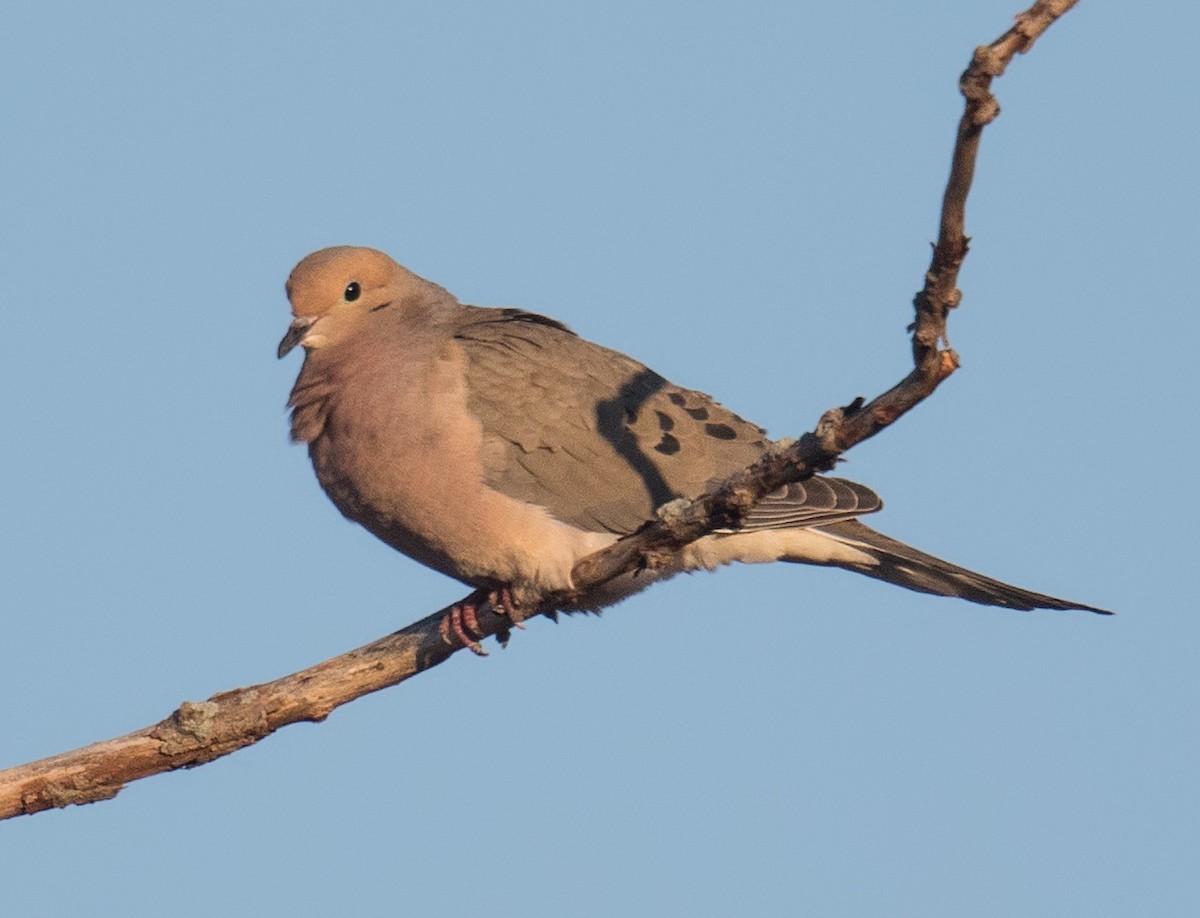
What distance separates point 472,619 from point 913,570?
165 cm

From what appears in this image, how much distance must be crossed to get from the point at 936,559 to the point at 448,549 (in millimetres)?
1764

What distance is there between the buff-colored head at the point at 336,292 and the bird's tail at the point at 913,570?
1850 mm

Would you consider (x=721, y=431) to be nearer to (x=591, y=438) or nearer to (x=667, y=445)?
(x=667, y=445)

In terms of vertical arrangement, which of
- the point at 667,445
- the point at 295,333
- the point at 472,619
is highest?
the point at 295,333

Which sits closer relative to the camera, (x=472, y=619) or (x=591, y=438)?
(x=472, y=619)

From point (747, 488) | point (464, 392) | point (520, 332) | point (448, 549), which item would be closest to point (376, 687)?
point (448, 549)

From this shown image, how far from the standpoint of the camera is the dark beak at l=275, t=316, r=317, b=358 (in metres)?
5.79

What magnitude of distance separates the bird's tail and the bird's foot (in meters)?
1.22

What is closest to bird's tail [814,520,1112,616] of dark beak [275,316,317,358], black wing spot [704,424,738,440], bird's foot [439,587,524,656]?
black wing spot [704,424,738,440]

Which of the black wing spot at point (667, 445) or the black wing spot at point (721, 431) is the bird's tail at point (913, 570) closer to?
the black wing spot at point (721, 431)

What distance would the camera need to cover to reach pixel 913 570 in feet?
19.5

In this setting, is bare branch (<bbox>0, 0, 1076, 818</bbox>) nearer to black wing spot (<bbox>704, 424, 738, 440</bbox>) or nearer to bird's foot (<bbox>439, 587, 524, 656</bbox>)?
bird's foot (<bbox>439, 587, 524, 656</bbox>)

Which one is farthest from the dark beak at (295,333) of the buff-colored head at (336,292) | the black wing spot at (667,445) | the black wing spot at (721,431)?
the black wing spot at (721,431)

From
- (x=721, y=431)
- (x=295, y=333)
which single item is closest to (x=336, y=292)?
(x=295, y=333)
